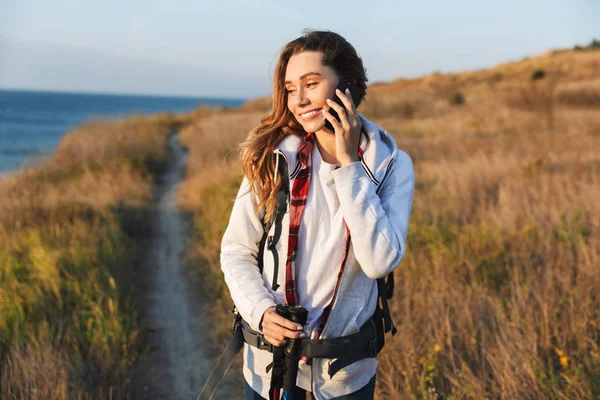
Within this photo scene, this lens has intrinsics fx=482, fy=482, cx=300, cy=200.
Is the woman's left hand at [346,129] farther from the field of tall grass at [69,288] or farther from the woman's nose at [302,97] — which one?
the field of tall grass at [69,288]

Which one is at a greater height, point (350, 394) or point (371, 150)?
point (371, 150)

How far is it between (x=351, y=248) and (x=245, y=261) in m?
0.35

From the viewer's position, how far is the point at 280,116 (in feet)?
5.44

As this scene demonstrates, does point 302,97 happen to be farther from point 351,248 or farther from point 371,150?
point 351,248

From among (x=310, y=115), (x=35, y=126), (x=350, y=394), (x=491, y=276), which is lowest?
(x=491, y=276)

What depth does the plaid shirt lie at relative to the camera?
1.47m

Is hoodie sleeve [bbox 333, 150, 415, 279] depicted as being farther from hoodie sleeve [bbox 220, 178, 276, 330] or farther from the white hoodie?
hoodie sleeve [bbox 220, 178, 276, 330]

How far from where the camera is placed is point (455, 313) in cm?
334

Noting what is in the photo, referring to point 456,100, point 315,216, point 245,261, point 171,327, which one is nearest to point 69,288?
point 171,327

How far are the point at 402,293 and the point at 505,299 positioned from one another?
78 centimetres

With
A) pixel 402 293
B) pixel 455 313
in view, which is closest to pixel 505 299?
pixel 455 313

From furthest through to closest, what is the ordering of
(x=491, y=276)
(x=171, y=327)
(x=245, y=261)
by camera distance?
(x=171, y=327)
(x=491, y=276)
(x=245, y=261)

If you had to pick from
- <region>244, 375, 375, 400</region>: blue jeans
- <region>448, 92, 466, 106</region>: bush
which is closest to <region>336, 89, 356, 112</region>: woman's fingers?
<region>244, 375, 375, 400</region>: blue jeans

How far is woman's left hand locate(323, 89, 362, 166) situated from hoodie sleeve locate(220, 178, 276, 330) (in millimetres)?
332
